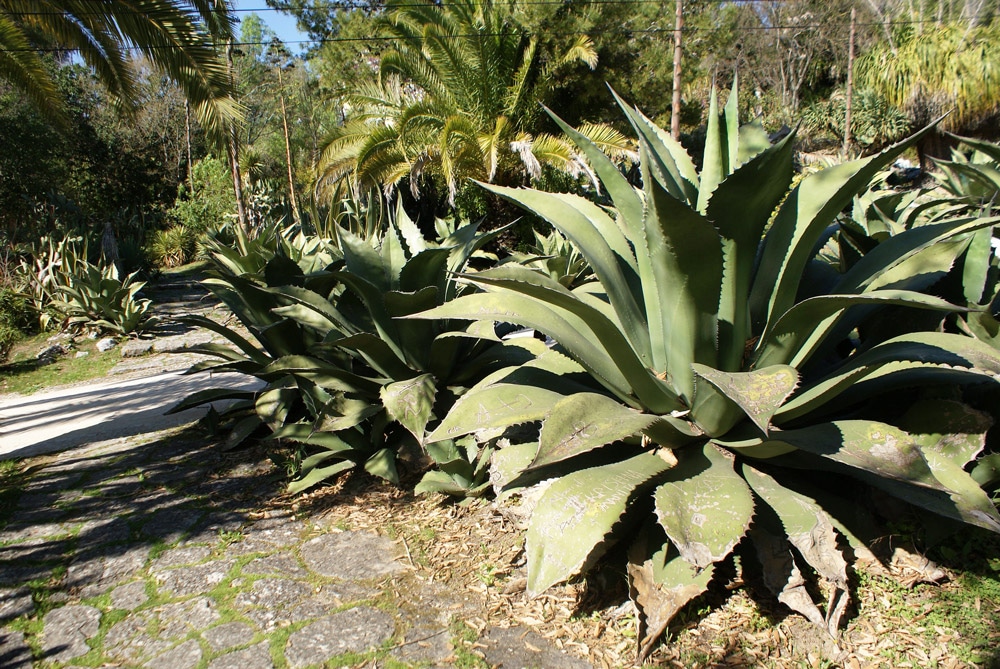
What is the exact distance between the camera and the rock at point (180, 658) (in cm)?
232

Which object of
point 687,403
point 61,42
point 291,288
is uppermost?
point 61,42

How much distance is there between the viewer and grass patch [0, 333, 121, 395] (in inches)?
325

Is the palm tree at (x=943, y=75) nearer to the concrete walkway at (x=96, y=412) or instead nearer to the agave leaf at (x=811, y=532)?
the concrete walkway at (x=96, y=412)

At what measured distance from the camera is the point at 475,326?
9.90 ft

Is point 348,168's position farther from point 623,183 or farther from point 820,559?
point 820,559

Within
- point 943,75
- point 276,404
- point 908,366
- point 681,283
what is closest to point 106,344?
point 276,404

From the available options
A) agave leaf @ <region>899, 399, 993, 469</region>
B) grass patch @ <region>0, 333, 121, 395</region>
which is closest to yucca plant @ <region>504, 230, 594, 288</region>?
agave leaf @ <region>899, 399, 993, 469</region>

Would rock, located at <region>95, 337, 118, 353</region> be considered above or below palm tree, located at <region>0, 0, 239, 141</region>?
below

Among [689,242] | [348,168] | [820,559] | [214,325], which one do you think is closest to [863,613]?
[820,559]

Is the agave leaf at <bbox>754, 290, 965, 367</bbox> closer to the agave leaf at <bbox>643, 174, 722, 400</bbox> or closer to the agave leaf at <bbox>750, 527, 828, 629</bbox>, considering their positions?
the agave leaf at <bbox>643, 174, 722, 400</bbox>

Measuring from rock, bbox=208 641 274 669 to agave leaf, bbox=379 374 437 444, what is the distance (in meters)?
1.06

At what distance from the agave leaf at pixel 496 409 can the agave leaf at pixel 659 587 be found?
615 millimetres

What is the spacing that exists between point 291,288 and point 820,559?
8.98 feet

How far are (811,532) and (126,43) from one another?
7778 millimetres
